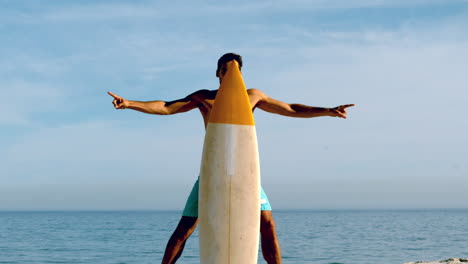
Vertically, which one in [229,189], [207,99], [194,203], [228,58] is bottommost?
[194,203]

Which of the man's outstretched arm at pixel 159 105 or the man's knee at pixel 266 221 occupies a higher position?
the man's outstretched arm at pixel 159 105

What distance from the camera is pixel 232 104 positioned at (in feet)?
17.4

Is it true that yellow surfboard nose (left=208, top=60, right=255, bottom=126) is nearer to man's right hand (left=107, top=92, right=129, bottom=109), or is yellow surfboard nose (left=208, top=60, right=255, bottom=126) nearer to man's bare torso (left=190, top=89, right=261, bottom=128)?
man's bare torso (left=190, top=89, right=261, bottom=128)

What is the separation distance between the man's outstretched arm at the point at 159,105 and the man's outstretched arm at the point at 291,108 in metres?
0.56

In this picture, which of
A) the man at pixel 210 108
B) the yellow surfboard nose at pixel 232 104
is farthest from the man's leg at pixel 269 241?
the yellow surfboard nose at pixel 232 104

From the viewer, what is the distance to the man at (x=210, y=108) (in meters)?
5.39

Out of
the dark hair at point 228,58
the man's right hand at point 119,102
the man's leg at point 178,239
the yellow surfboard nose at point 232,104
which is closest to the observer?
the man's right hand at point 119,102

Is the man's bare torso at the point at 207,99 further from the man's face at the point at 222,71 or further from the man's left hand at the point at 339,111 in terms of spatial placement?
the man's left hand at the point at 339,111

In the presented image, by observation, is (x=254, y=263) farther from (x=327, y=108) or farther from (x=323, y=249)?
(x=323, y=249)

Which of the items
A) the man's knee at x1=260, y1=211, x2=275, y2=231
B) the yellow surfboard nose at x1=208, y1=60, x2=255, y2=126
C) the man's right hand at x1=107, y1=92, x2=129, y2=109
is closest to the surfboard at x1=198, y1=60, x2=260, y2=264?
the yellow surfboard nose at x1=208, y1=60, x2=255, y2=126

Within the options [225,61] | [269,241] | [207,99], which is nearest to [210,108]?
[207,99]

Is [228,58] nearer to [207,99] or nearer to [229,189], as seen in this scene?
[207,99]

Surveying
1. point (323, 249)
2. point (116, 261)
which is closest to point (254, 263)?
point (116, 261)

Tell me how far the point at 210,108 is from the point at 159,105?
45 cm
